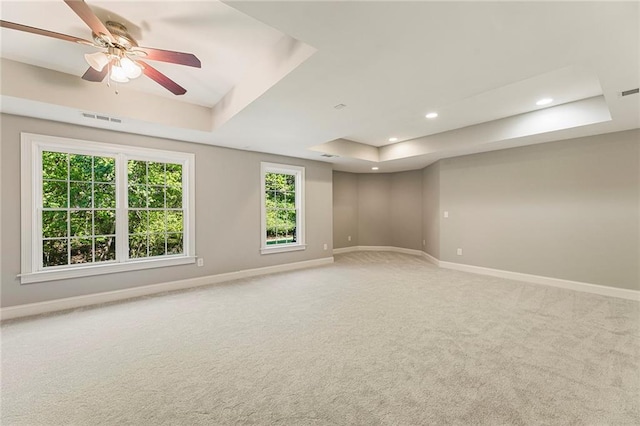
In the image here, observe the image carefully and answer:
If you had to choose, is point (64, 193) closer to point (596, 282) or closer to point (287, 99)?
point (287, 99)

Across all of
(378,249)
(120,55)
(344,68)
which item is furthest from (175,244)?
(378,249)

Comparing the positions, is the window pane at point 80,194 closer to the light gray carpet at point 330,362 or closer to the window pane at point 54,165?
the window pane at point 54,165

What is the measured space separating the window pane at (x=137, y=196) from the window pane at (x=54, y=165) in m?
0.73

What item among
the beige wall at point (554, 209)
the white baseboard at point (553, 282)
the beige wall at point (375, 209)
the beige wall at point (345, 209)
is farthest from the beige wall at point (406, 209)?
the white baseboard at point (553, 282)

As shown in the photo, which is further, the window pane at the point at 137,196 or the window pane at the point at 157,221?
the window pane at the point at 157,221

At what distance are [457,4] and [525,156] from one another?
4.16 metres

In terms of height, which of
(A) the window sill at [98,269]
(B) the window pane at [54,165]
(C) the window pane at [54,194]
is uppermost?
(B) the window pane at [54,165]

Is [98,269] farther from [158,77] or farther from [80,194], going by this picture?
[158,77]

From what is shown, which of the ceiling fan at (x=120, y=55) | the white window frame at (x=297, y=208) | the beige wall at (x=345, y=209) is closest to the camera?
the ceiling fan at (x=120, y=55)

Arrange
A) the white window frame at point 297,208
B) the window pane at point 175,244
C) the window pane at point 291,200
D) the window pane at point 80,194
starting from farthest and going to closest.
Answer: the window pane at point 291,200 < the white window frame at point 297,208 < the window pane at point 175,244 < the window pane at point 80,194

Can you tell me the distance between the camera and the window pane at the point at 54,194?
10.6 ft

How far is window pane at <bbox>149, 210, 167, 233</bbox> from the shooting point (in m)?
4.00

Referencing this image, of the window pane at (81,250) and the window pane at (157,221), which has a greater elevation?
the window pane at (157,221)

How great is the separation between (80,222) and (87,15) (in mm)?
2942
